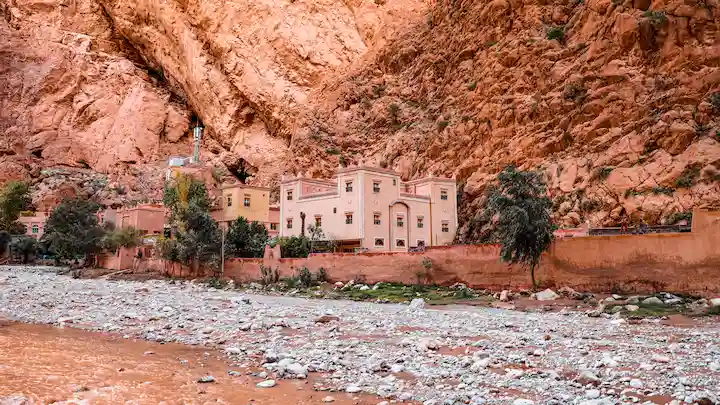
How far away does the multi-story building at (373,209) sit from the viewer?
41.2 meters

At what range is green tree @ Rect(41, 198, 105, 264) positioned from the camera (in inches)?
2012

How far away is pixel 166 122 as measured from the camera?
84.7 meters

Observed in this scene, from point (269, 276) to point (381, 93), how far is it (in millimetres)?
31417

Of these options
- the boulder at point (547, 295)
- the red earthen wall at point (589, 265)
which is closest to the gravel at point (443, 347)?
the boulder at point (547, 295)

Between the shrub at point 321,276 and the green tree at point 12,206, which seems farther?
the green tree at point 12,206

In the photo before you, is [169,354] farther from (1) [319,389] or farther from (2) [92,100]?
(2) [92,100]

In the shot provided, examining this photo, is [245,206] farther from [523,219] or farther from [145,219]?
[523,219]

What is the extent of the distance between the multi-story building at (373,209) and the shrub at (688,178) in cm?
1765

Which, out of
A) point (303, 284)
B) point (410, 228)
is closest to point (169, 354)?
point (303, 284)

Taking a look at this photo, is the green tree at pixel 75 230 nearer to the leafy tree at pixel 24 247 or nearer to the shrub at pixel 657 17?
the leafy tree at pixel 24 247

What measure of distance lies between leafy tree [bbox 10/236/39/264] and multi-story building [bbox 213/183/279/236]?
84.1 ft

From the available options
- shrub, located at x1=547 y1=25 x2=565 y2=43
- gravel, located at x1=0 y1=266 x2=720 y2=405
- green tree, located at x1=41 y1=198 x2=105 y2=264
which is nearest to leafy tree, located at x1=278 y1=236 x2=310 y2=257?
gravel, located at x1=0 y1=266 x2=720 y2=405

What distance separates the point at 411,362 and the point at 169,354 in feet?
21.4

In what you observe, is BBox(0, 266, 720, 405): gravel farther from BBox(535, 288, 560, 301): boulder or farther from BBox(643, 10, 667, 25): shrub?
BBox(643, 10, 667, 25): shrub
